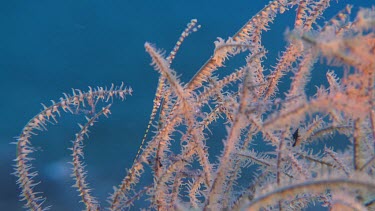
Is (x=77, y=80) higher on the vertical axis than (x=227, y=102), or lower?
higher

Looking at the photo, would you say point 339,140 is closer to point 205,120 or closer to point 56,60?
point 205,120

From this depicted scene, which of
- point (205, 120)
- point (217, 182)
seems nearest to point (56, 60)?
point (205, 120)

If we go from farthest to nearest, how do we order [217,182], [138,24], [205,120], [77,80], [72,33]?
[138,24] → [72,33] → [77,80] → [205,120] → [217,182]

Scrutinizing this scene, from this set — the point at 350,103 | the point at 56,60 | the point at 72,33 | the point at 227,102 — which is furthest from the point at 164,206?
the point at 72,33

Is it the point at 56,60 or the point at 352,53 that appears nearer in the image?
the point at 352,53

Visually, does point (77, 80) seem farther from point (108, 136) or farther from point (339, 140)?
point (339, 140)

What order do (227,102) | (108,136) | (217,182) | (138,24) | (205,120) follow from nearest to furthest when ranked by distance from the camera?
(217,182), (227,102), (205,120), (108,136), (138,24)

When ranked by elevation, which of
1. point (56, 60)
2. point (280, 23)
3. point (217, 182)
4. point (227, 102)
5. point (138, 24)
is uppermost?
point (280, 23)

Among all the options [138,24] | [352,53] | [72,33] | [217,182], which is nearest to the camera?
[352,53]

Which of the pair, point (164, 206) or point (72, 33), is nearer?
point (164, 206)
